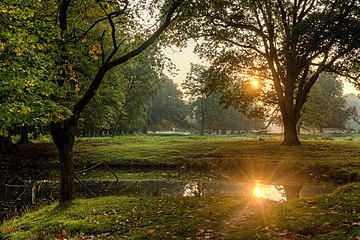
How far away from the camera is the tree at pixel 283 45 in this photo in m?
22.0

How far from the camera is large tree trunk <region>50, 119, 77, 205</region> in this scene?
12.8 metres

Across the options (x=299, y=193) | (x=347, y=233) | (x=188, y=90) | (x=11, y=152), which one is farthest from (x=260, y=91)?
(x=188, y=90)

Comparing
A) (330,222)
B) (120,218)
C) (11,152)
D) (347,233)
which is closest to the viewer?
(347,233)

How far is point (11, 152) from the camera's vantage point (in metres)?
31.9

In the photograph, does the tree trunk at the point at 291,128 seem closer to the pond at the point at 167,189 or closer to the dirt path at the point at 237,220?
the pond at the point at 167,189

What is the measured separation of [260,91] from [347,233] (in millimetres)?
28629

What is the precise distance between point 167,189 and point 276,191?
20.3ft

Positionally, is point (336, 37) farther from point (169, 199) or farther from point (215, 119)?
point (215, 119)

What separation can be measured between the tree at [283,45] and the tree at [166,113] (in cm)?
5749

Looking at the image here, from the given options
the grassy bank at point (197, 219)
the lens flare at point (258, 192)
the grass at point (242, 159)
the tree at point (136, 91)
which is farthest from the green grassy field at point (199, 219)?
the tree at point (136, 91)

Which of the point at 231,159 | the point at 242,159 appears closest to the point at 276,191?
the point at 242,159

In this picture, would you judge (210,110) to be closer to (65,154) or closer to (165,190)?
(165,190)

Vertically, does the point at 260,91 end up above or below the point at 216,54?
below

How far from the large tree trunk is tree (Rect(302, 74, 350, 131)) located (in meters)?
56.4
